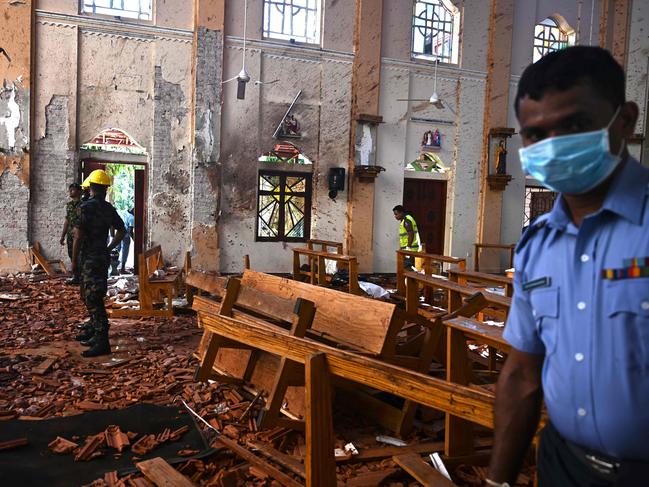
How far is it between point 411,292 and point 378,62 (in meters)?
10.4

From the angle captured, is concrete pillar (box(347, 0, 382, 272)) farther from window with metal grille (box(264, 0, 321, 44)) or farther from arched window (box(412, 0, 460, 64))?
arched window (box(412, 0, 460, 64))

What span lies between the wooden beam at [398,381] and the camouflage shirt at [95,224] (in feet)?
15.3

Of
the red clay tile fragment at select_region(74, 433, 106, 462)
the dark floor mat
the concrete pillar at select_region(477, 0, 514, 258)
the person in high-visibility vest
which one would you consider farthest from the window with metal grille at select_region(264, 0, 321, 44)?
the red clay tile fragment at select_region(74, 433, 106, 462)

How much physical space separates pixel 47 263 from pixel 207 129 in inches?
196

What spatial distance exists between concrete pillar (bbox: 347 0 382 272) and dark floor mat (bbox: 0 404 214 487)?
423 inches

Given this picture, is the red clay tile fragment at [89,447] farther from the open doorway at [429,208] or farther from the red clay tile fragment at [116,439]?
the open doorway at [429,208]

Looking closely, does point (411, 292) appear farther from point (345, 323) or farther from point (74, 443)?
point (74, 443)

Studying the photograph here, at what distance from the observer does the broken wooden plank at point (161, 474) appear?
364cm

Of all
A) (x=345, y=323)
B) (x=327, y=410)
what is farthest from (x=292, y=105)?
(x=327, y=410)

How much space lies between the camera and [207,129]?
14102mm

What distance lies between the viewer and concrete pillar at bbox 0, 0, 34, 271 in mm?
12674

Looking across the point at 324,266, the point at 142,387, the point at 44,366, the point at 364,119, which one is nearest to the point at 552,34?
the point at 364,119

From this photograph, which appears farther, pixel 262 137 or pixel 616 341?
pixel 262 137

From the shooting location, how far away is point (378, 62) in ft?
50.7
